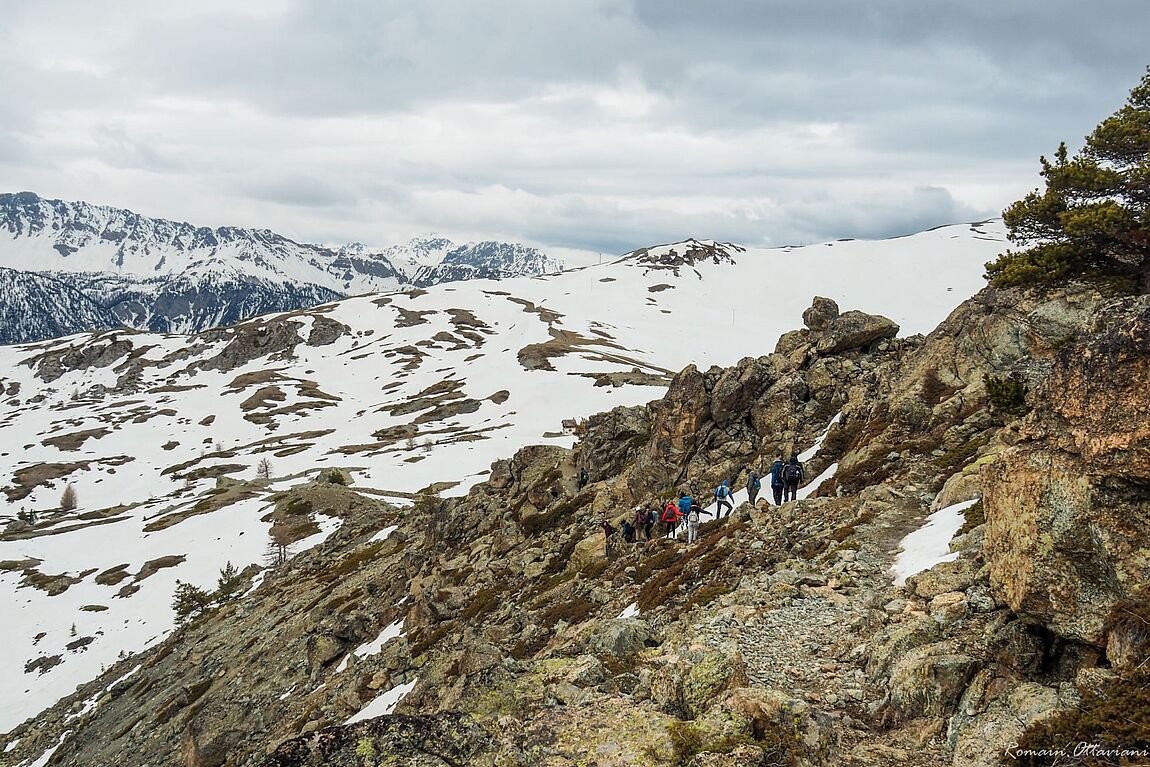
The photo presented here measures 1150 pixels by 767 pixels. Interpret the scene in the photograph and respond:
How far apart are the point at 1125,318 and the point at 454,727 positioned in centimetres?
1240

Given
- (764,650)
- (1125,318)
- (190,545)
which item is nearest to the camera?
(1125,318)

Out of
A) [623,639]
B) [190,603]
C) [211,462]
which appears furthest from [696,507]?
[211,462]

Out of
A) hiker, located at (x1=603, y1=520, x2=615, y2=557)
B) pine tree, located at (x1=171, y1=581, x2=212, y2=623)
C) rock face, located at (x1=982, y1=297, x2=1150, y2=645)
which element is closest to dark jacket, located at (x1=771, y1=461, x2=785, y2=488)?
hiker, located at (x1=603, y1=520, x2=615, y2=557)

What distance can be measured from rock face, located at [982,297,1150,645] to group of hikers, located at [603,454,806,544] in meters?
15.8

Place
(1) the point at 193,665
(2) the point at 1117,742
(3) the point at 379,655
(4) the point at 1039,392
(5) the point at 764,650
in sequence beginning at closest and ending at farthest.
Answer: (2) the point at 1117,742
(4) the point at 1039,392
(5) the point at 764,650
(3) the point at 379,655
(1) the point at 193,665

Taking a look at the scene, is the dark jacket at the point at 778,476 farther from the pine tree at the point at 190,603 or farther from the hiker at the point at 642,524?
the pine tree at the point at 190,603

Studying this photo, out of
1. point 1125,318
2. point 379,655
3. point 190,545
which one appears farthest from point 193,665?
point 1125,318

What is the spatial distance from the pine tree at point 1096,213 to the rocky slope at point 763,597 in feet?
4.57

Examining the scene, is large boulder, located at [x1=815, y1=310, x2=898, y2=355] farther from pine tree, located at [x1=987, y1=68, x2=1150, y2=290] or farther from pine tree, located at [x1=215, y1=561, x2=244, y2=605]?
pine tree, located at [x1=215, y1=561, x2=244, y2=605]

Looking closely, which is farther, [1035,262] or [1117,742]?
[1035,262]

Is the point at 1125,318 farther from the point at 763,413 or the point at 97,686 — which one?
the point at 97,686

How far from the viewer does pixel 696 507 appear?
25.8 metres

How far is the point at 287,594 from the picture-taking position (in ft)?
182

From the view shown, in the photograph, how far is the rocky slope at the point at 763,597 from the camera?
349 inches
